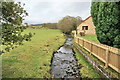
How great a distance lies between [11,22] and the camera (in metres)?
4.34

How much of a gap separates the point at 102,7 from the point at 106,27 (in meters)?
1.43

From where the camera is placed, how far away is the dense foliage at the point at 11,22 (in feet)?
12.9

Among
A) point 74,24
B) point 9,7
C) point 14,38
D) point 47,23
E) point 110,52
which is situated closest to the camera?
point 9,7

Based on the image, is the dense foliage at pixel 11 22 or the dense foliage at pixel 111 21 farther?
the dense foliage at pixel 111 21

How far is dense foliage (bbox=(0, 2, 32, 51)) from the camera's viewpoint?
3942 millimetres

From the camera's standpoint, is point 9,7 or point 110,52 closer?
point 9,7

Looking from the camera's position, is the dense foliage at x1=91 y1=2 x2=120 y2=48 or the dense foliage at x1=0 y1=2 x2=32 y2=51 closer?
the dense foliage at x1=0 y1=2 x2=32 y2=51

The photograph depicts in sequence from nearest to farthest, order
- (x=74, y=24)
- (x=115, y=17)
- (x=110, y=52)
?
(x=110, y=52) → (x=115, y=17) → (x=74, y=24)

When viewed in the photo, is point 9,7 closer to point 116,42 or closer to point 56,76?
point 56,76

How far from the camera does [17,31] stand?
14.8 ft

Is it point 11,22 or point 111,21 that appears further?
point 111,21

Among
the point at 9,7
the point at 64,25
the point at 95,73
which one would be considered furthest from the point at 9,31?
the point at 64,25

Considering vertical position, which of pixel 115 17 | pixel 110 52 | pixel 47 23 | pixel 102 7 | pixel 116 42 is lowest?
pixel 110 52

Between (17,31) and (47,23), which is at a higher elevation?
(47,23)
